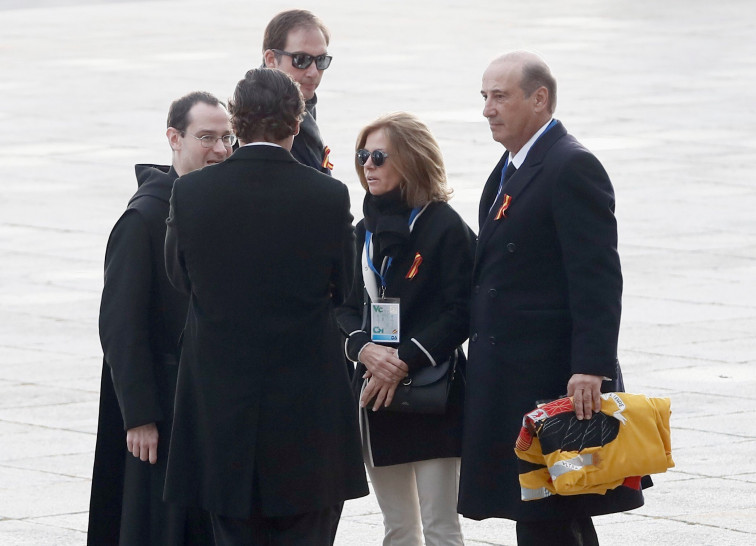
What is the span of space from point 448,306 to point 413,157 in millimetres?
527

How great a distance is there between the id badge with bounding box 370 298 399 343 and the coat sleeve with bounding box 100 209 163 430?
0.78m

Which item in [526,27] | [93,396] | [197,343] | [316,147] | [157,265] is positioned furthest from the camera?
[526,27]

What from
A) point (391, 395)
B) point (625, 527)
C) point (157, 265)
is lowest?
point (625, 527)

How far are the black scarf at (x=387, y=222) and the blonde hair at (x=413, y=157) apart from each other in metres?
0.04

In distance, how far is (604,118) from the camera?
68.6ft

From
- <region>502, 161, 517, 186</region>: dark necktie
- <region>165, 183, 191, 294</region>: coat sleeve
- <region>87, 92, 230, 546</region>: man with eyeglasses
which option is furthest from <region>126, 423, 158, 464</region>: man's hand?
<region>502, 161, 517, 186</region>: dark necktie

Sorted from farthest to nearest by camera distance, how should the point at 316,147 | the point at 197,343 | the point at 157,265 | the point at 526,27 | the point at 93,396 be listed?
the point at 526,27 → the point at 93,396 → the point at 316,147 → the point at 157,265 → the point at 197,343

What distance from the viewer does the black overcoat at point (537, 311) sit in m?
5.10

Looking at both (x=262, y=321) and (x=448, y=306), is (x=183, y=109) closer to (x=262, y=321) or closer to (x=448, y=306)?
(x=262, y=321)

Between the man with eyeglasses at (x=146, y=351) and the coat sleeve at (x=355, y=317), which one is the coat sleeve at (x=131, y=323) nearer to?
the man with eyeglasses at (x=146, y=351)

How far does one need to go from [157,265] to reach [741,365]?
16.9 feet

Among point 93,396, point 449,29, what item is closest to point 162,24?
point 449,29

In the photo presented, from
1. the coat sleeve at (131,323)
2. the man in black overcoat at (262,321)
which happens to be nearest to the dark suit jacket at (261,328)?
the man in black overcoat at (262,321)

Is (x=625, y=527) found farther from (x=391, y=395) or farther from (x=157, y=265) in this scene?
(x=157, y=265)
